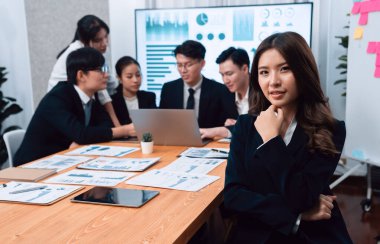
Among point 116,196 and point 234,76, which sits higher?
point 234,76

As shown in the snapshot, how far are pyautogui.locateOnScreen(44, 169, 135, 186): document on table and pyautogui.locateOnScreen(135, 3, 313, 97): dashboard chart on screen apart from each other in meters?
2.33

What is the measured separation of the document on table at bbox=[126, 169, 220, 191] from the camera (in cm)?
158

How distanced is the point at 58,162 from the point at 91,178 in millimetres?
376

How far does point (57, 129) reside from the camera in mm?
2480

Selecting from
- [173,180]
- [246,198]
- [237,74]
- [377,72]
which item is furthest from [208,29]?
[246,198]

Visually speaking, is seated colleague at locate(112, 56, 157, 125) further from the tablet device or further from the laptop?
the tablet device

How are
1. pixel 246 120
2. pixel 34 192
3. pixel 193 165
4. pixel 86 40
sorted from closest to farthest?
pixel 246 120, pixel 34 192, pixel 193 165, pixel 86 40

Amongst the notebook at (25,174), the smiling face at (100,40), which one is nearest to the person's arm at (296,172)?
the notebook at (25,174)

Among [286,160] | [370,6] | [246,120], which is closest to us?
[286,160]

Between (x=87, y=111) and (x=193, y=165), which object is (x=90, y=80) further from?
(x=193, y=165)

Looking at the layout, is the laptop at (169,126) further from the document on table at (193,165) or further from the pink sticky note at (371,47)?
the pink sticky note at (371,47)

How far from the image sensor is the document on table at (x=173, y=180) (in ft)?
5.18

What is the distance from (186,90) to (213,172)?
1427mm

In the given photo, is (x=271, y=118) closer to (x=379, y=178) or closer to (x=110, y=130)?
(x=110, y=130)
